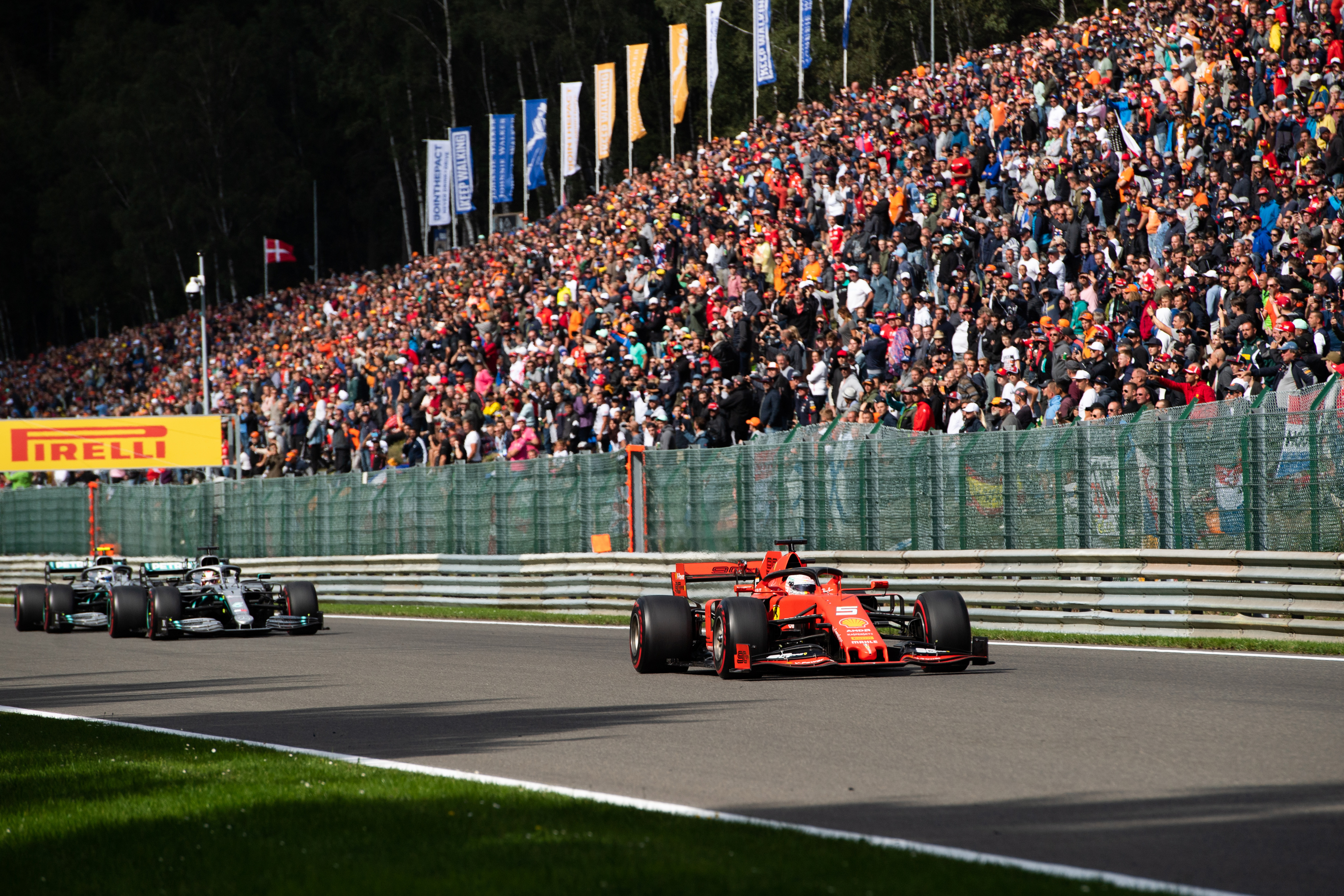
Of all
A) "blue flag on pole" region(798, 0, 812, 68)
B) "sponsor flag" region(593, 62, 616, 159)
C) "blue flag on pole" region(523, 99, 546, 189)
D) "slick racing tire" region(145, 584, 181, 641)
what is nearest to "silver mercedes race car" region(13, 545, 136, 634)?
"slick racing tire" region(145, 584, 181, 641)

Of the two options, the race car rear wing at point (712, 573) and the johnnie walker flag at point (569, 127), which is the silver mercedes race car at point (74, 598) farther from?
the johnnie walker flag at point (569, 127)

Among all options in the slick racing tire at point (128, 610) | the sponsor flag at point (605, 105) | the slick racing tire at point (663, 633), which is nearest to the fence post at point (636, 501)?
the slick racing tire at point (128, 610)

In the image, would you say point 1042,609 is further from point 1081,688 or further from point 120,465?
point 120,465

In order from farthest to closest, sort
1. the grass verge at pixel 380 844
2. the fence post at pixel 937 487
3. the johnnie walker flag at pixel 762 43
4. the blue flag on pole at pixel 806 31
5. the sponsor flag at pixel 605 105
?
the sponsor flag at pixel 605 105 < the blue flag on pole at pixel 806 31 < the johnnie walker flag at pixel 762 43 < the fence post at pixel 937 487 < the grass verge at pixel 380 844

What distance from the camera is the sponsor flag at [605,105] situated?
→ 4241 cm

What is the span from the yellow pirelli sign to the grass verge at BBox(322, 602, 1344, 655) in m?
11.5

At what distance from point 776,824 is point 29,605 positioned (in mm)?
18204

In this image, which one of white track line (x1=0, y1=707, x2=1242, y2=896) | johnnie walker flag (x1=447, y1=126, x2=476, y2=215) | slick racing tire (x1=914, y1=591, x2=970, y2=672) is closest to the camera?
white track line (x1=0, y1=707, x2=1242, y2=896)

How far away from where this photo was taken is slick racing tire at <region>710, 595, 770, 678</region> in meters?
12.0

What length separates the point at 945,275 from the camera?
21.3m

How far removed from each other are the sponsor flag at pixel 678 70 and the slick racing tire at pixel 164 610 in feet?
74.7

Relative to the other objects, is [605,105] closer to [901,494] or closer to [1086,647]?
[901,494]

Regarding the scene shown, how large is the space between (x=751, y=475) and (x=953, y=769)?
37.3ft

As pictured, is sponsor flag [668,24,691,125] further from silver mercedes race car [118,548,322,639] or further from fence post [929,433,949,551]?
fence post [929,433,949,551]
